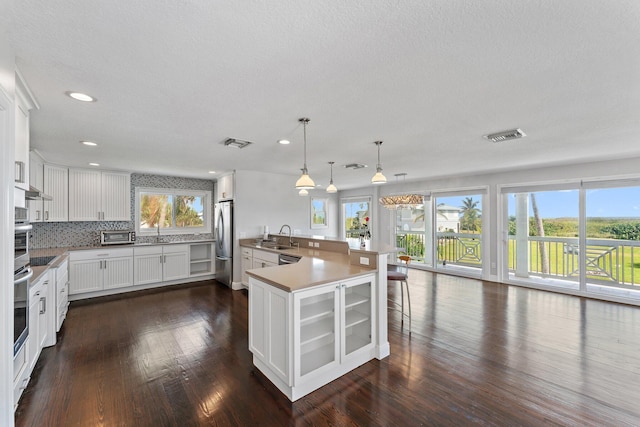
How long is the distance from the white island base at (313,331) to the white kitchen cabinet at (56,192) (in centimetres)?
449

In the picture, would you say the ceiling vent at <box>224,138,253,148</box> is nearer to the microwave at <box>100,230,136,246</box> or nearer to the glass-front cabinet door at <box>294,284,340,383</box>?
the glass-front cabinet door at <box>294,284,340,383</box>

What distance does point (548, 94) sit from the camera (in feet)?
6.96

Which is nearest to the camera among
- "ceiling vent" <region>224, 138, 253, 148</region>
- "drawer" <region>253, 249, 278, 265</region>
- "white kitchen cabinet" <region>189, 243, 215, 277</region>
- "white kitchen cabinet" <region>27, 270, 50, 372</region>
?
"white kitchen cabinet" <region>27, 270, 50, 372</region>

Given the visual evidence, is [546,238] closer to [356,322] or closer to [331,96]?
[356,322]

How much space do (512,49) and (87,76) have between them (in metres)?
2.71

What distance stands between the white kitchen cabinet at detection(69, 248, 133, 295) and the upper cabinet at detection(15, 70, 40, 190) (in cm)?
327

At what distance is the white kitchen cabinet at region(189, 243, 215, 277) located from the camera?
605cm

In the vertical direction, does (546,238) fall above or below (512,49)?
below

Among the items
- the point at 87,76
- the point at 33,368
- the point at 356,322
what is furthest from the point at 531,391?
the point at 33,368

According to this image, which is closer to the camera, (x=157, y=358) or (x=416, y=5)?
(x=416, y=5)

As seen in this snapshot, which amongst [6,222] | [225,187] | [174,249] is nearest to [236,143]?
[6,222]

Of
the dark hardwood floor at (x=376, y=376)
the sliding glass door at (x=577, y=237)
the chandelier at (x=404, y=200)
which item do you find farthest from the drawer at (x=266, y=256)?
the sliding glass door at (x=577, y=237)

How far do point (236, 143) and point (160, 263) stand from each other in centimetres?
352

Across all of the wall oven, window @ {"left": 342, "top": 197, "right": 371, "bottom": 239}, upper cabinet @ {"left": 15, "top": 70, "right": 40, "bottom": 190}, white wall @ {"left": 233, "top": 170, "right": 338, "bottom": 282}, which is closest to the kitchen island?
the wall oven
